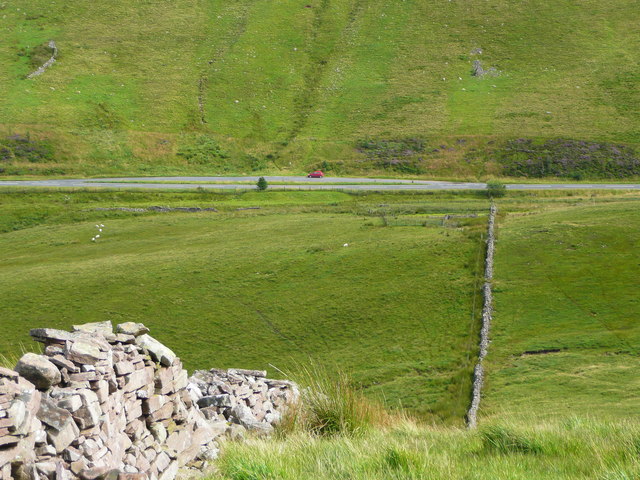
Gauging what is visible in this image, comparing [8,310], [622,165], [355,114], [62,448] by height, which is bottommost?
[8,310]

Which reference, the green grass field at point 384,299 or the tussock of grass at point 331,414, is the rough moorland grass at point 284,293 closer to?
the green grass field at point 384,299

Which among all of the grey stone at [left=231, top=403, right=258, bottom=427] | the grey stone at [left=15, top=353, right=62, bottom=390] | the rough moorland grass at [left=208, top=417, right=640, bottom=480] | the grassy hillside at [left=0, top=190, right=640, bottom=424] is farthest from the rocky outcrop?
the rough moorland grass at [left=208, top=417, right=640, bottom=480]

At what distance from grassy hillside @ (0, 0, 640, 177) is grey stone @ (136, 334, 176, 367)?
362 ft

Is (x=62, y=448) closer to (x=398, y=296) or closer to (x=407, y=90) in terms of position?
(x=398, y=296)

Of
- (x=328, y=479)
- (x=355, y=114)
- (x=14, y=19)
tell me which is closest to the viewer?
(x=328, y=479)

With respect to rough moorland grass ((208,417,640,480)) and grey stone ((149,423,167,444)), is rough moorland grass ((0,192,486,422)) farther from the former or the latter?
rough moorland grass ((208,417,640,480))

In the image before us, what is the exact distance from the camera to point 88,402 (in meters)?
14.0

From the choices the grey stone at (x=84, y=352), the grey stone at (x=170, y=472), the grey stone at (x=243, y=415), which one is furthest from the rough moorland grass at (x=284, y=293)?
the grey stone at (x=84, y=352)

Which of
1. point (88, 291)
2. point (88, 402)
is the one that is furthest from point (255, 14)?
point (88, 402)

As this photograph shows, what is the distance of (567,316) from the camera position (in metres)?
49.0

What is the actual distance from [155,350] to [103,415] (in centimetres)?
322

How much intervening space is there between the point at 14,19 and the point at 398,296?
163280 millimetres

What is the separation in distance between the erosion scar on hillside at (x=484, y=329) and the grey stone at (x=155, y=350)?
14.5m

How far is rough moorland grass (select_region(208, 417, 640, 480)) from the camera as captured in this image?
11586mm
